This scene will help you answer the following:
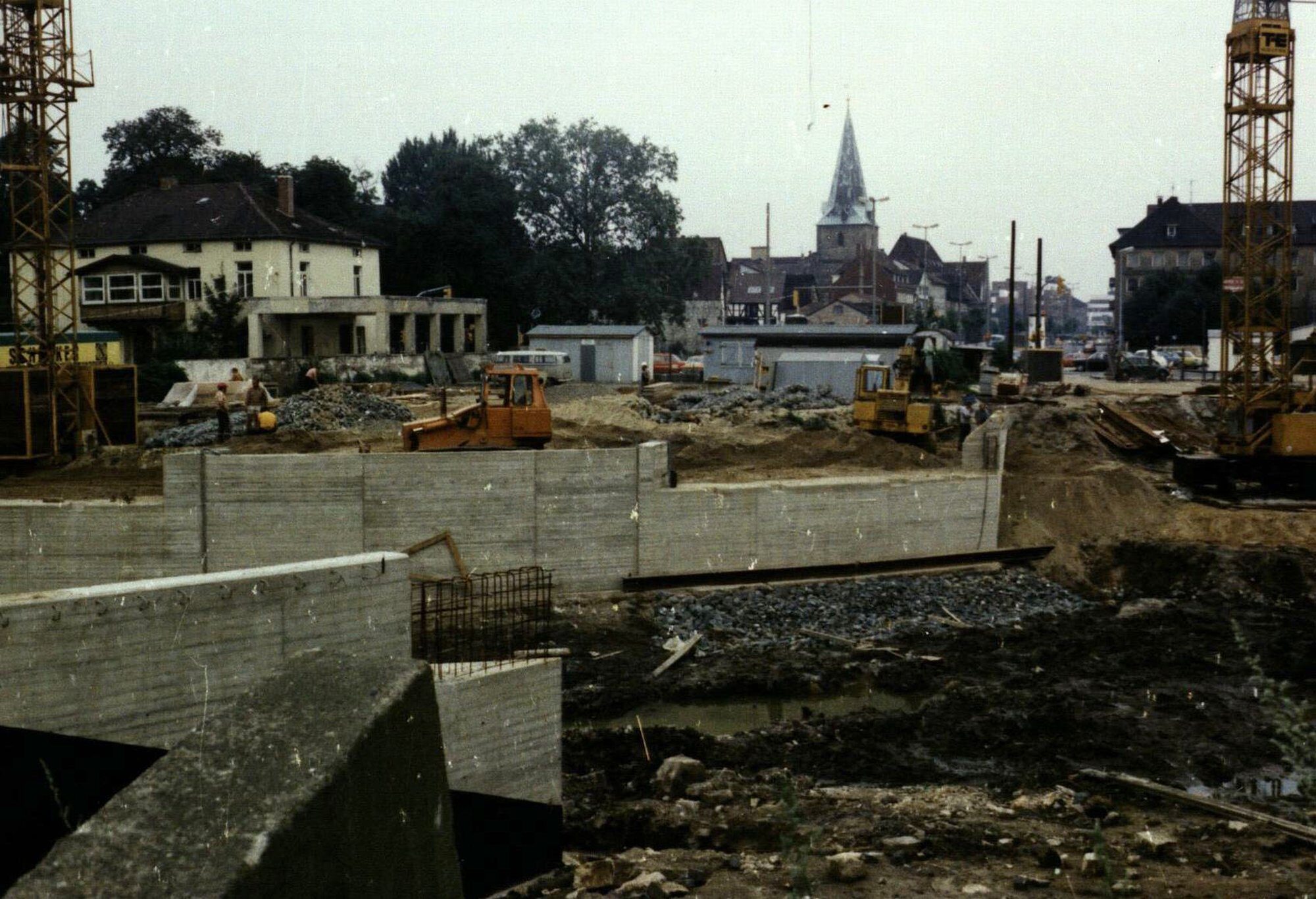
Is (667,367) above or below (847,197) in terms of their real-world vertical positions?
below

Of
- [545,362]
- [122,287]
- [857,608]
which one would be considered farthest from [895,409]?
[122,287]

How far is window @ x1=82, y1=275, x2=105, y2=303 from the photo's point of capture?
49.0 m

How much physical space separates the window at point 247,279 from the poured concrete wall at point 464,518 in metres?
33.6

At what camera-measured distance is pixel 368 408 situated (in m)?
33.0

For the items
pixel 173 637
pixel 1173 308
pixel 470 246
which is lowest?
pixel 173 637

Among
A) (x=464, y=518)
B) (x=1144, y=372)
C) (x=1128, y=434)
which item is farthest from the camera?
(x=1144, y=372)

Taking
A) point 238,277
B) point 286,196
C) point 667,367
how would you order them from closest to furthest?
point 238,277
point 286,196
point 667,367

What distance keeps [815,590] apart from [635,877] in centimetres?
1055

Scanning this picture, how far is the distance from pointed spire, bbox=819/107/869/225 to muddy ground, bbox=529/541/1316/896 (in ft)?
381

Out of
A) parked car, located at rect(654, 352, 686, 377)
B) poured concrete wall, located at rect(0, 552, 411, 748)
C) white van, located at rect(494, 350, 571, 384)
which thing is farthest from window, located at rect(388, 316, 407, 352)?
poured concrete wall, located at rect(0, 552, 411, 748)

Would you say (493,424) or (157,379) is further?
(157,379)

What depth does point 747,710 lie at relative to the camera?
15773mm

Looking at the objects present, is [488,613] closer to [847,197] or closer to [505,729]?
[505,729]

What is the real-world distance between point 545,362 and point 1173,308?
40.9 metres
